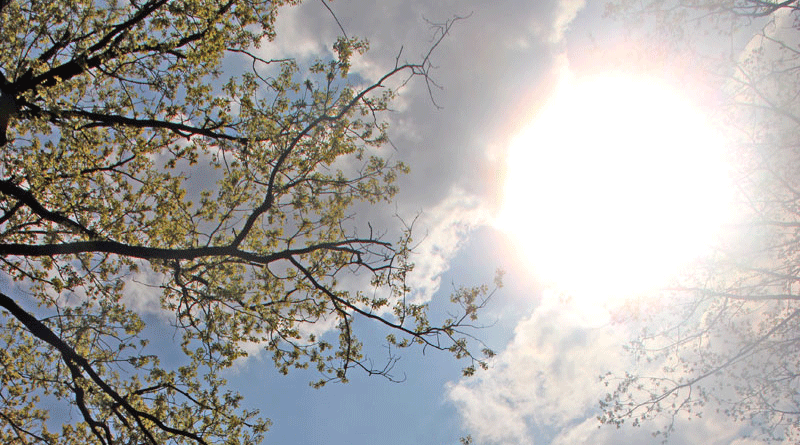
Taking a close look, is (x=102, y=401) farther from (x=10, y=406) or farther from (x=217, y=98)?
(x=217, y=98)

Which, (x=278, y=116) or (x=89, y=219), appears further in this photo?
(x=278, y=116)

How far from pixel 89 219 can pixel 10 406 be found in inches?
241

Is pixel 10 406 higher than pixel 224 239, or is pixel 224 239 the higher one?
pixel 224 239

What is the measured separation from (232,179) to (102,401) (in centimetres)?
568

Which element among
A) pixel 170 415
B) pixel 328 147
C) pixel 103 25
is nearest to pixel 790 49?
pixel 328 147

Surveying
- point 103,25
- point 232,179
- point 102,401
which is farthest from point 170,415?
point 103,25

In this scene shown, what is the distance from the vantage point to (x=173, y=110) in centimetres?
1138

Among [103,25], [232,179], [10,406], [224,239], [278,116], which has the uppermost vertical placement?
[103,25]

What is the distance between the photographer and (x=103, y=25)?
1062 cm

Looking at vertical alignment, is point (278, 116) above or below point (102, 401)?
above

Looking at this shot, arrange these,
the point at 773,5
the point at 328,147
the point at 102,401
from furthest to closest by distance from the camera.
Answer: the point at 328,147 → the point at 773,5 → the point at 102,401

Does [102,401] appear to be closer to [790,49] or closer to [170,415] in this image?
[170,415]

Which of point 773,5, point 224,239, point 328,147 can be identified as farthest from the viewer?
point 224,239

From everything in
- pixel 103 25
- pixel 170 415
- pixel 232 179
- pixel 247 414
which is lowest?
pixel 247 414
